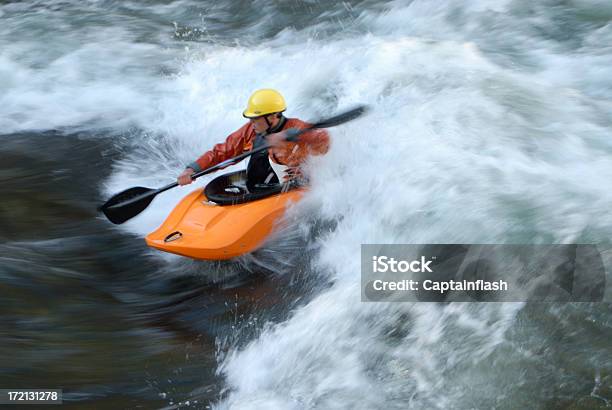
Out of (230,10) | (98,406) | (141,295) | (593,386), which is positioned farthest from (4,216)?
(230,10)

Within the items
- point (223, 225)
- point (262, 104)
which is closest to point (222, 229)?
point (223, 225)

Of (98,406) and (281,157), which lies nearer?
(98,406)

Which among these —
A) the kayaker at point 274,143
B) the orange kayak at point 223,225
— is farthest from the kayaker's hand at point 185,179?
the orange kayak at point 223,225

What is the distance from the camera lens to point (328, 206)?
19.6 feet

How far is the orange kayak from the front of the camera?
551 centimetres

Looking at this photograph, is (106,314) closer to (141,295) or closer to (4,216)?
(141,295)

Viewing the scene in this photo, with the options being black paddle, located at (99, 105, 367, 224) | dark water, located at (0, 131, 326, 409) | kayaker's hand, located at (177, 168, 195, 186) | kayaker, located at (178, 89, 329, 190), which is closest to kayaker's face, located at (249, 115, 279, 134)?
kayaker, located at (178, 89, 329, 190)

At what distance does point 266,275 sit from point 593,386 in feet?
8.20

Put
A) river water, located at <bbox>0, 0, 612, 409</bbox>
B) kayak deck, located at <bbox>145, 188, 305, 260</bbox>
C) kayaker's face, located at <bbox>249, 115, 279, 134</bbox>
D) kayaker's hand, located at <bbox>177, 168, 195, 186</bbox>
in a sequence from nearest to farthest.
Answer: river water, located at <bbox>0, 0, 612, 409</bbox>, kayak deck, located at <bbox>145, 188, 305, 260</bbox>, kayaker's face, located at <bbox>249, 115, 279, 134</bbox>, kayaker's hand, located at <bbox>177, 168, 195, 186</bbox>

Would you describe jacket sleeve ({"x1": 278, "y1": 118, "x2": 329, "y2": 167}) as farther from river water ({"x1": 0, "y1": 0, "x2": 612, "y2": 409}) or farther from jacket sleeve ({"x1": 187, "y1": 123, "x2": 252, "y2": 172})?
jacket sleeve ({"x1": 187, "y1": 123, "x2": 252, "y2": 172})

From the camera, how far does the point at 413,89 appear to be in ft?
24.1

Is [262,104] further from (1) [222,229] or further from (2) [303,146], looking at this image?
(1) [222,229]

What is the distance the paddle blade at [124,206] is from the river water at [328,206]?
281 millimetres

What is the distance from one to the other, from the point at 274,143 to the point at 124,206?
1.30m
